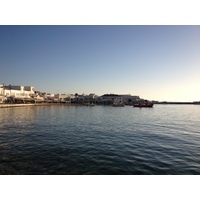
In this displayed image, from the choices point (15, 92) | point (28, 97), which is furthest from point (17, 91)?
point (28, 97)

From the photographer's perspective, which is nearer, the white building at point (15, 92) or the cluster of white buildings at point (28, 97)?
the white building at point (15, 92)

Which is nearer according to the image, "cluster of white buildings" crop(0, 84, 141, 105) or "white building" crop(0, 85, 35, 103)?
"white building" crop(0, 85, 35, 103)

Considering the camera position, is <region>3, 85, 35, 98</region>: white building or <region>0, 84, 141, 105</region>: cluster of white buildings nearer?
<region>0, 84, 141, 105</region>: cluster of white buildings

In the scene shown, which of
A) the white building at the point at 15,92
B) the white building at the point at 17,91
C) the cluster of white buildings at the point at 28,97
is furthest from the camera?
the white building at the point at 17,91

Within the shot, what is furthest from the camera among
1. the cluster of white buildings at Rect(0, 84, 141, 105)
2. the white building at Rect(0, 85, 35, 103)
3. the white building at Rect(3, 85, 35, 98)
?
the white building at Rect(3, 85, 35, 98)

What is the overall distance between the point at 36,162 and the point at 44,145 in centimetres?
384

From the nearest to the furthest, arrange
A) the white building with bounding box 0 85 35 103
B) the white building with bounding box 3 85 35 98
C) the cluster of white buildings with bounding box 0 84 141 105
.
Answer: the white building with bounding box 0 85 35 103 → the cluster of white buildings with bounding box 0 84 141 105 → the white building with bounding box 3 85 35 98

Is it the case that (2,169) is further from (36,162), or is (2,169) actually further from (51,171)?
(51,171)

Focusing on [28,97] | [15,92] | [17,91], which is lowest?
[28,97]

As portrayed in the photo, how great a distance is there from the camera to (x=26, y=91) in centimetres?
10644

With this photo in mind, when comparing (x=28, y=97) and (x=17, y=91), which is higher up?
(x=17, y=91)

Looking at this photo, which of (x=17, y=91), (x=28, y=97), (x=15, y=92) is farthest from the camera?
(x=28, y=97)

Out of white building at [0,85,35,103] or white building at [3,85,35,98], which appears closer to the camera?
white building at [0,85,35,103]

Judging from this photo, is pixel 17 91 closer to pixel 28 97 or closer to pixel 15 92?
pixel 15 92
